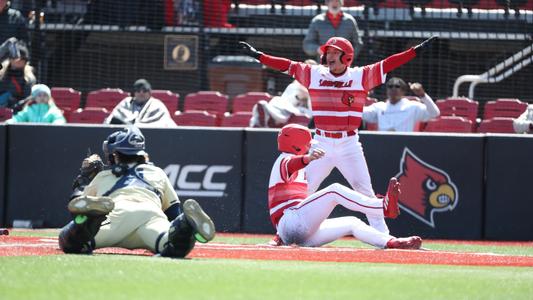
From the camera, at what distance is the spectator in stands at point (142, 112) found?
14.9m

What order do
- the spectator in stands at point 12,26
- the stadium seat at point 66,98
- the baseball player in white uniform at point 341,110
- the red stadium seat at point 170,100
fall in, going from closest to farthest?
the baseball player in white uniform at point 341,110 < the red stadium seat at point 170,100 < the stadium seat at point 66,98 < the spectator in stands at point 12,26

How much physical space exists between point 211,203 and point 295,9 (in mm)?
5414

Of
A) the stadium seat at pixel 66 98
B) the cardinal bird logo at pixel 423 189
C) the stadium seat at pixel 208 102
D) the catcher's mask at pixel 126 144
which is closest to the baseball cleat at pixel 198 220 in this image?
the catcher's mask at pixel 126 144

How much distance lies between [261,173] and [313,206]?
360 centimetres

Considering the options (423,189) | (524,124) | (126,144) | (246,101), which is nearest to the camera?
(126,144)

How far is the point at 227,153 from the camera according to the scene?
1398cm

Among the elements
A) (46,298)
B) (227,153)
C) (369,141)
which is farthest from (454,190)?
(46,298)

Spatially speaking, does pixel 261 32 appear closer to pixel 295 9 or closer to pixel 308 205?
pixel 295 9

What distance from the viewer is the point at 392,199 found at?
1020 centimetres

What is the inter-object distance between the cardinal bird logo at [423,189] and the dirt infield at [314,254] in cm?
273

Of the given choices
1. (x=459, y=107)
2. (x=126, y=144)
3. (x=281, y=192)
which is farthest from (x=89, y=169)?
(x=459, y=107)

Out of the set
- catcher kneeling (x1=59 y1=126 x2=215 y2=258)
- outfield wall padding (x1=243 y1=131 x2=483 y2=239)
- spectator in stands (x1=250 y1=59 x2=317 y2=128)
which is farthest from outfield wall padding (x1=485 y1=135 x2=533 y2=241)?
catcher kneeling (x1=59 y1=126 x2=215 y2=258)

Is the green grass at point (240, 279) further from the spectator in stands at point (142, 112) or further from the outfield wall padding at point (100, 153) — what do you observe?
the spectator in stands at point (142, 112)

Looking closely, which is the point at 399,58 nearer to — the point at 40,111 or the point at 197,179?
the point at 197,179
